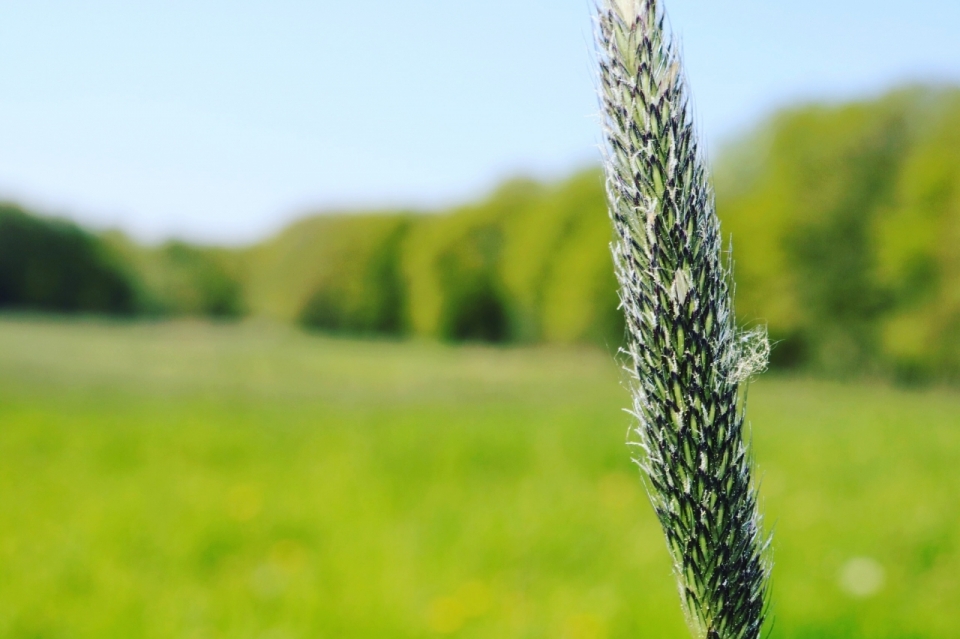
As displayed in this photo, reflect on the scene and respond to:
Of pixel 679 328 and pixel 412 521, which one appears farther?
pixel 412 521

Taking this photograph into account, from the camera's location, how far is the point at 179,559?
8258 millimetres

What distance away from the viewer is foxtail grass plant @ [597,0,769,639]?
3.12ft

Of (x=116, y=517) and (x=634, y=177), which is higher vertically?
(x=634, y=177)

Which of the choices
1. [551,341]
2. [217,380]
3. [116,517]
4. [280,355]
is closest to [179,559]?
[116,517]

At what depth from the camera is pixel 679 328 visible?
971mm

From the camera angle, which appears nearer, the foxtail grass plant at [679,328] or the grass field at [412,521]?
the foxtail grass plant at [679,328]

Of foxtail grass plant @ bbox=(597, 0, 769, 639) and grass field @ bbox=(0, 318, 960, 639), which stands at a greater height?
foxtail grass plant @ bbox=(597, 0, 769, 639)

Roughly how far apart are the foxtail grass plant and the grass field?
30.7 inches

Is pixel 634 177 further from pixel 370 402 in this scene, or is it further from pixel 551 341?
pixel 551 341

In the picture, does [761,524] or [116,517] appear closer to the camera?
[761,524]

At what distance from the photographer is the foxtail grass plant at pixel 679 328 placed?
95cm

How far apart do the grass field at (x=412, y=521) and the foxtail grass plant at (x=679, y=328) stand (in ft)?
2.56

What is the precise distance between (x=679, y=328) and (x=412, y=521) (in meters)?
8.80

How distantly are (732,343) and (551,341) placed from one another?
45779 mm
